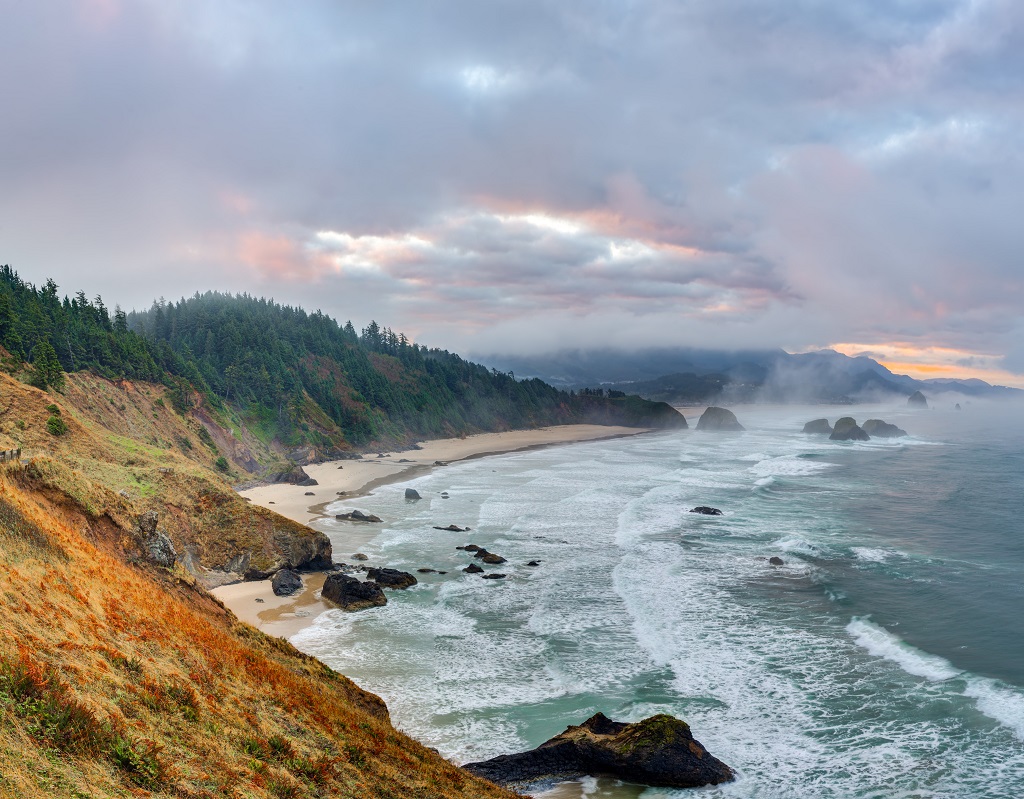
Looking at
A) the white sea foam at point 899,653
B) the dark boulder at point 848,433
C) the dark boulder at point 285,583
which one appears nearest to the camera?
the white sea foam at point 899,653

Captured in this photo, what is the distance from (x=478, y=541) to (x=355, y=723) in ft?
101

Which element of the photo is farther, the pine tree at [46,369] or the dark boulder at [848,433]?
the dark boulder at [848,433]

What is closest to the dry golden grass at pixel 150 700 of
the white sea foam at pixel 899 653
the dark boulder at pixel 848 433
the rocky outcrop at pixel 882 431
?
the white sea foam at pixel 899 653

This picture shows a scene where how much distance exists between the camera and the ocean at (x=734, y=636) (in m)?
19.9

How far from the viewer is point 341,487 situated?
71.2 metres

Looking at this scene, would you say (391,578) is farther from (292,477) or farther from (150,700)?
(292,477)

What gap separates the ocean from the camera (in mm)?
19906

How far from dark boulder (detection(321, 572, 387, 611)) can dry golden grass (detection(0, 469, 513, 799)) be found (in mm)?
13697

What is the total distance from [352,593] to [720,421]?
5485 inches

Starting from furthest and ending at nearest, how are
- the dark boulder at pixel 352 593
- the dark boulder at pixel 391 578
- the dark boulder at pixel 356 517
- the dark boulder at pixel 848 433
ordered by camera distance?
the dark boulder at pixel 848 433, the dark boulder at pixel 356 517, the dark boulder at pixel 391 578, the dark boulder at pixel 352 593

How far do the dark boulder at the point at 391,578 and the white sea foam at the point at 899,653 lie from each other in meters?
22.4

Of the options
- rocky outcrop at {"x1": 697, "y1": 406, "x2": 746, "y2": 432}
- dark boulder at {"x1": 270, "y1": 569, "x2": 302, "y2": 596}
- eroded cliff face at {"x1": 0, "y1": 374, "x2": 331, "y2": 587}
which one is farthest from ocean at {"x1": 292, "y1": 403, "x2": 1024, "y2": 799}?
rocky outcrop at {"x1": 697, "y1": 406, "x2": 746, "y2": 432}

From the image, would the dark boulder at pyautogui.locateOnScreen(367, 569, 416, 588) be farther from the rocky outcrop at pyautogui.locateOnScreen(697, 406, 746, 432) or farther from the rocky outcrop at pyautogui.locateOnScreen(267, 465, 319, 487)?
Result: the rocky outcrop at pyautogui.locateOnScreen(697, 406, 746, 432)

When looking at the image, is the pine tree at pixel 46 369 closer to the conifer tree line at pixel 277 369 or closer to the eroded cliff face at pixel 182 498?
the conifer tree line at pixel 277 369
